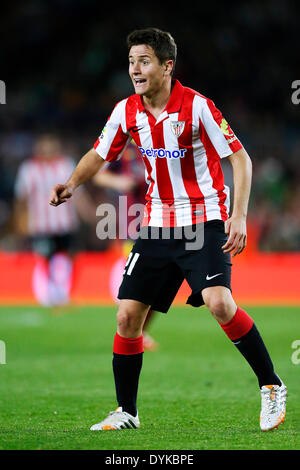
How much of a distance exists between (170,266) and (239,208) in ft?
1.53

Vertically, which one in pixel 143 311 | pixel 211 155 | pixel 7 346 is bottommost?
pixel 7 346

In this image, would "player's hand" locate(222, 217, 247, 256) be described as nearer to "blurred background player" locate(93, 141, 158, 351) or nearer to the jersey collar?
the jersey collar

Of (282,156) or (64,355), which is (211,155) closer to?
(64,355)

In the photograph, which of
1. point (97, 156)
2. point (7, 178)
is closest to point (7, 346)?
point (97, 156)

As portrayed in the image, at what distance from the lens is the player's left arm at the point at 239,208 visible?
4.05 m

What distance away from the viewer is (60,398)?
5.29 metres

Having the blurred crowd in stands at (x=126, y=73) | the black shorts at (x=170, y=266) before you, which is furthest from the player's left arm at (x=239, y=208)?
the blurred crowd in stands at (x=126, y=73)

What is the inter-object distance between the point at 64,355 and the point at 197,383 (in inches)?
71.2

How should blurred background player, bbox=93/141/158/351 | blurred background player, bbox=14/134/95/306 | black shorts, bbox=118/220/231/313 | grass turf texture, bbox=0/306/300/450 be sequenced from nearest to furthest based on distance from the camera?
1. grass turf texture, bbox=0/306/300/450
2. black shorts, bbox=118/220/231/313
3. blurred background player, bbox=93/141/158/351
4. blurred background player, bbox=14/134/95/306

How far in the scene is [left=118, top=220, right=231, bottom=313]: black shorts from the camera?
13.6 feet

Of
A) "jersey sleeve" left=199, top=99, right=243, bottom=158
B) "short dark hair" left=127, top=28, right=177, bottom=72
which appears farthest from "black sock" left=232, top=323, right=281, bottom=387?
"short dark hair" left=127, top=28, right=177, bottom=72

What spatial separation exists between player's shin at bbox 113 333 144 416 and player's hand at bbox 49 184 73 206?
75 cm

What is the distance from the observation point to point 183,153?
4262mm

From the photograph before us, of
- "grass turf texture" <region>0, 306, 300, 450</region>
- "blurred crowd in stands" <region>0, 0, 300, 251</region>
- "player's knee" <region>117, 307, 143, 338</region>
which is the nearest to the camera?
"grass turf texture" <region>0, 306, 300, 450</region>
